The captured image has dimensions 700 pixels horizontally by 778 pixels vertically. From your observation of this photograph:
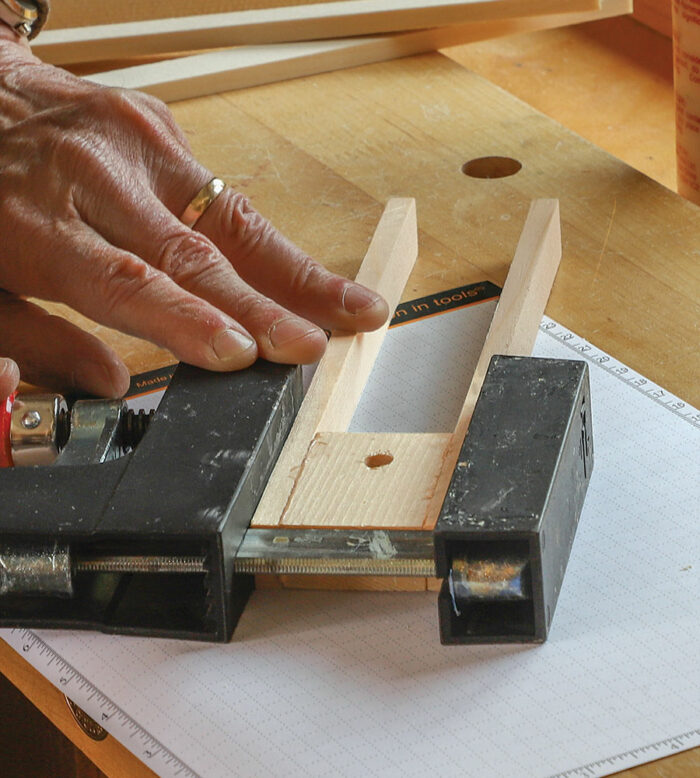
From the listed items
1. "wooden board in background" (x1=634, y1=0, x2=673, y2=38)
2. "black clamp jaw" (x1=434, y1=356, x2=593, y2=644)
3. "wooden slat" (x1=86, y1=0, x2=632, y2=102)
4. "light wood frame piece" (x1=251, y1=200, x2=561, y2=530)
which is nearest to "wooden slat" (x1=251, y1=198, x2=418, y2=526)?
"light wood frame piece" (x1=251, y1=200, x2=561, y2=530)

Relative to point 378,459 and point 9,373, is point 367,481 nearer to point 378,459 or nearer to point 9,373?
point 378,459

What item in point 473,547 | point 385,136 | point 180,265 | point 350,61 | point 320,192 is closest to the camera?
point 473,547

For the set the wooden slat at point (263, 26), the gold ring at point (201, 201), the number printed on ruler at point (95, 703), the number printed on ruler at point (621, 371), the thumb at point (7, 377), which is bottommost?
the number printed on ruler at point (95, 703)

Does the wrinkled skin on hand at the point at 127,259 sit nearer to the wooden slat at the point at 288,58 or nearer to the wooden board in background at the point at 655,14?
the wooden slat at the point at 288,58

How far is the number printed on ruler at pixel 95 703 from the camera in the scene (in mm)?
779

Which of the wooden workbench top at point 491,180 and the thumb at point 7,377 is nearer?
the thumb at point 7,377

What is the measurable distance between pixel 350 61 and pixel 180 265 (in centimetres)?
74

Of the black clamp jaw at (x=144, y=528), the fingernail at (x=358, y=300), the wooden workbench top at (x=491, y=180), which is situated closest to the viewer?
the black clamp jaw at (x=144, y=528)

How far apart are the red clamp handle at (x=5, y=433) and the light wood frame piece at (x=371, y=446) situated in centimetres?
22

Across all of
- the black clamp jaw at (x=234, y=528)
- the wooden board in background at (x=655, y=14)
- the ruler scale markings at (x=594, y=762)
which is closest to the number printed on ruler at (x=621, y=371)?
the ruler scale markings at (x=594, y=762)

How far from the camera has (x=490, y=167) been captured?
150 cm

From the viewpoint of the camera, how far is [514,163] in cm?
149

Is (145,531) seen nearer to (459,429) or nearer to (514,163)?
(459,429)

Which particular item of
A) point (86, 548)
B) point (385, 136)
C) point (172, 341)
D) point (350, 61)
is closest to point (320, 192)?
point (385, 136)
